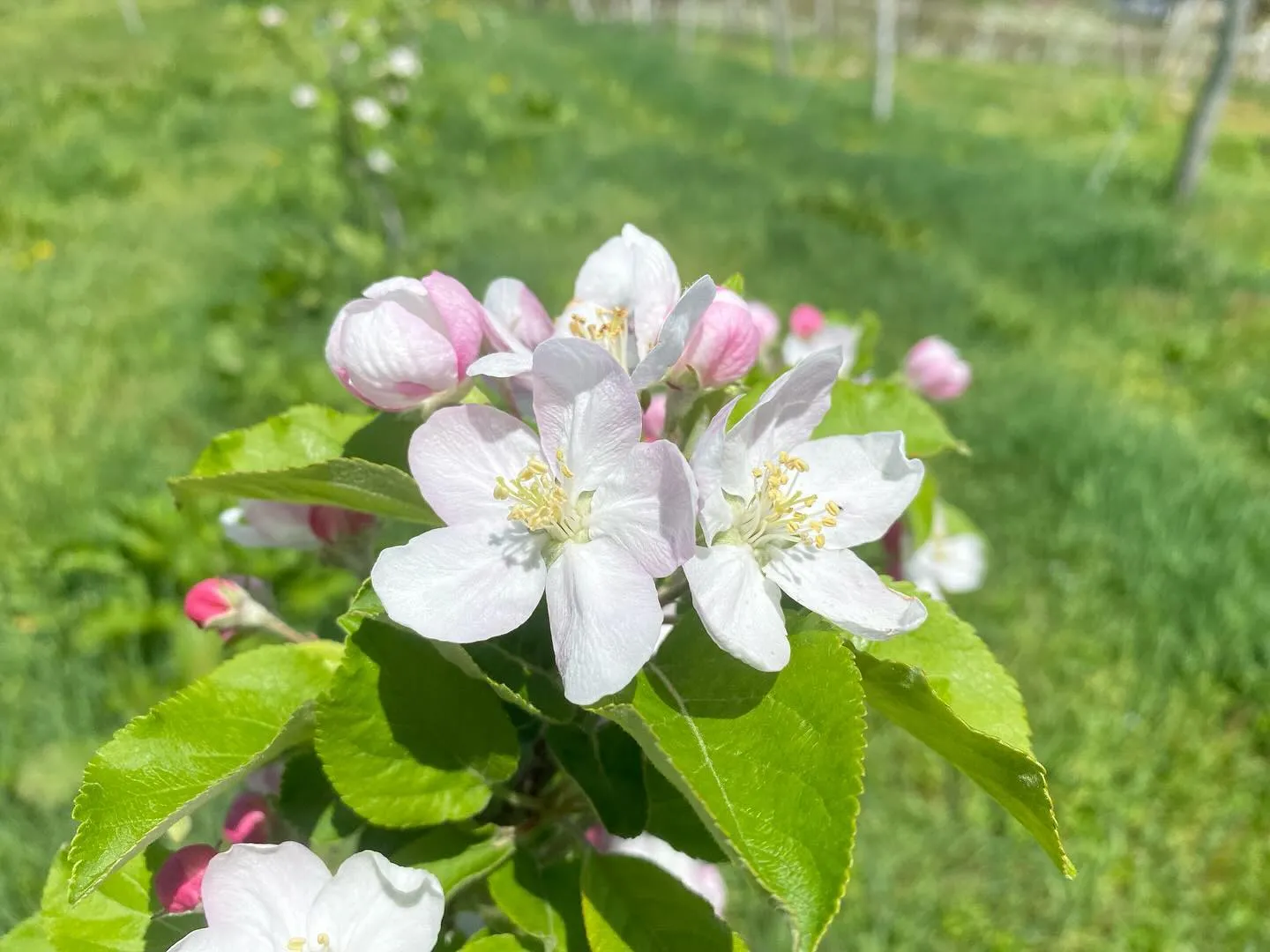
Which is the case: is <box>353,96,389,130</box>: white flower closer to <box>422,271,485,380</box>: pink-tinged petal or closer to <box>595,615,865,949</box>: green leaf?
<box>422,271,485,380</box>: pink-tinged petal

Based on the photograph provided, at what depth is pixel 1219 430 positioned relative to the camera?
4.33m

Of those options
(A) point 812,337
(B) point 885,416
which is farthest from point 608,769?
(A) point 812,337

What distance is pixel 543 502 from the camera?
73cm

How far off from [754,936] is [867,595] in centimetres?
169

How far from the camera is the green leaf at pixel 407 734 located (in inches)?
27.6

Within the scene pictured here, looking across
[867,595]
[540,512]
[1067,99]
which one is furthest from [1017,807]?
[1067,99]

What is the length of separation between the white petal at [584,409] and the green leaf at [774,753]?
16 cm

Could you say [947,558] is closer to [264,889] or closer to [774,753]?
[774,753]

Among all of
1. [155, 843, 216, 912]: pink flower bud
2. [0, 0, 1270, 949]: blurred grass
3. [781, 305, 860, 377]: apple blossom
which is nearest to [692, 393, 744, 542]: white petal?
[155, 843, 216, 912]: pink flower bud

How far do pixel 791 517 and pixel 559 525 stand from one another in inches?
7.4

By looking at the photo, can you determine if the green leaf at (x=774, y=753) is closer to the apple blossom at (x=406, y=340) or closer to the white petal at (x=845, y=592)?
the white petal at (x=845, y=592)

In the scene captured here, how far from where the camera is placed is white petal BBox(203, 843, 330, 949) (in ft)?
2.24

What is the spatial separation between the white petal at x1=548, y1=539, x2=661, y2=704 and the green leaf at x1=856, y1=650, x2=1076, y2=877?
166 millimetres

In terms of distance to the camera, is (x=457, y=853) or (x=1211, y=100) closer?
Answer: (x=457, y=853)
